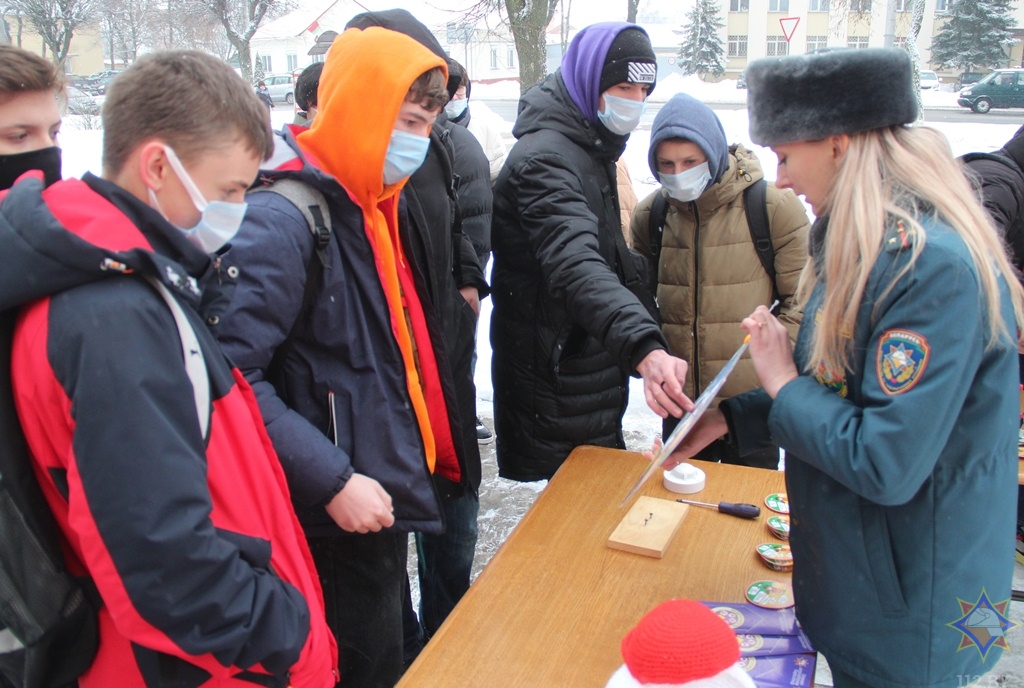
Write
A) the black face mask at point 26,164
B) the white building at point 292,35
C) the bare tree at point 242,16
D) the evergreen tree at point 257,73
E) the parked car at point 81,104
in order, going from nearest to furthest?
1. the black face mask at point 26,164
2. the parked car at point 81,104
3. the evergreen tree at point 257,73
4. the bare tree at point 242,16
5. the white building at point 292,35

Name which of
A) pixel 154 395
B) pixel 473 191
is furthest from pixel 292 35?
pixel 154 395

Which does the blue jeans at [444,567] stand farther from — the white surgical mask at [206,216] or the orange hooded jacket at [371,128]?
the white surgical mask at [206,216]

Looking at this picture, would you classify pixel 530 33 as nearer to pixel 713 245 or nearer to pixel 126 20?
pixel 713 245

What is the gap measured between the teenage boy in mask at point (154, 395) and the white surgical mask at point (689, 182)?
1.57 meters

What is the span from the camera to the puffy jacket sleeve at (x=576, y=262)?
6.66 ft

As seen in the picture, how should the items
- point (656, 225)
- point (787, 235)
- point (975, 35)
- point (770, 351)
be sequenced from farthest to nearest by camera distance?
point (975, 35), point (656, 225), point (787, 235), point (770, 351)

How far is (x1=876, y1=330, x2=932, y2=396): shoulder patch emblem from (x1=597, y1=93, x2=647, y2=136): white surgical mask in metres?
1.39

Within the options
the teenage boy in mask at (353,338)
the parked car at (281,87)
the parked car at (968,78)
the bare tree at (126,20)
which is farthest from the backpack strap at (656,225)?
the parked car at (968,78)

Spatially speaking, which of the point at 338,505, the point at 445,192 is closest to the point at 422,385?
the point at 338,505

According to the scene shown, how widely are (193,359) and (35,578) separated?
14.3 inches

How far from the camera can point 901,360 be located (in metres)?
1.21

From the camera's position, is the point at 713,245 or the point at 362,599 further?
the point at 713,245

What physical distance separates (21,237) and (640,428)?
3.93 m

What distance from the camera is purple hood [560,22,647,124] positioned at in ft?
7.98
